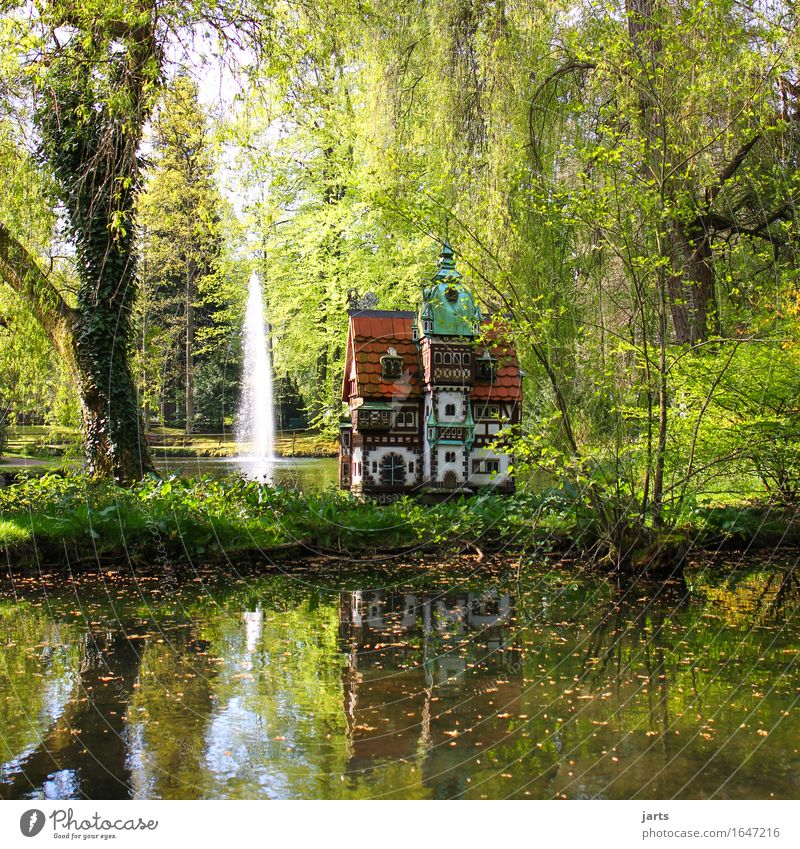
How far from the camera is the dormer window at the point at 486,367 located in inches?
387

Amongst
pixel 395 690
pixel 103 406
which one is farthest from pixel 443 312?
pixel 395 690

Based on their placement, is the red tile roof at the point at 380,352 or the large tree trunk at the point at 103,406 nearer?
the large tree trunk at the point at 103,406

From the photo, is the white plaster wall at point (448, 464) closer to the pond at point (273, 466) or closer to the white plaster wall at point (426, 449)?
the white plaster wall at point (426, 449)

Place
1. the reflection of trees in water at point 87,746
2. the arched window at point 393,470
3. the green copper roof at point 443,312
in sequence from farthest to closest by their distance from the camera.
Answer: the arched window at point 393,470, the green copper roof at point 443,312, the reflection of trees in water at point 87,746

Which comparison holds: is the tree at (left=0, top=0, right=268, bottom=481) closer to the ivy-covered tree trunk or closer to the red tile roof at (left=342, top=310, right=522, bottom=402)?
the ivy-covered tree trunk

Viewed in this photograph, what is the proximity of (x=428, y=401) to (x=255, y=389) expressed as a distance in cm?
947

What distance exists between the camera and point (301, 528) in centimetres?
820

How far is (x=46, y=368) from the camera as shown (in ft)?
35.4

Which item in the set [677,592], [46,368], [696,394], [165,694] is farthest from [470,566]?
[46,368]

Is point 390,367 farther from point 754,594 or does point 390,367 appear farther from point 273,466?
point 273,466

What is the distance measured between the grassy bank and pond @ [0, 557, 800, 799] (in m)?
0.55

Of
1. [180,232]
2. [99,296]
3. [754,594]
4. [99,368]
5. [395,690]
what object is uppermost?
[180,232]

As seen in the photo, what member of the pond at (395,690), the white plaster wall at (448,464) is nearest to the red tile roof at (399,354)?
the white plaster wall at (448,464)

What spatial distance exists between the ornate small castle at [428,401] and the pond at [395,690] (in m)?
3.05
